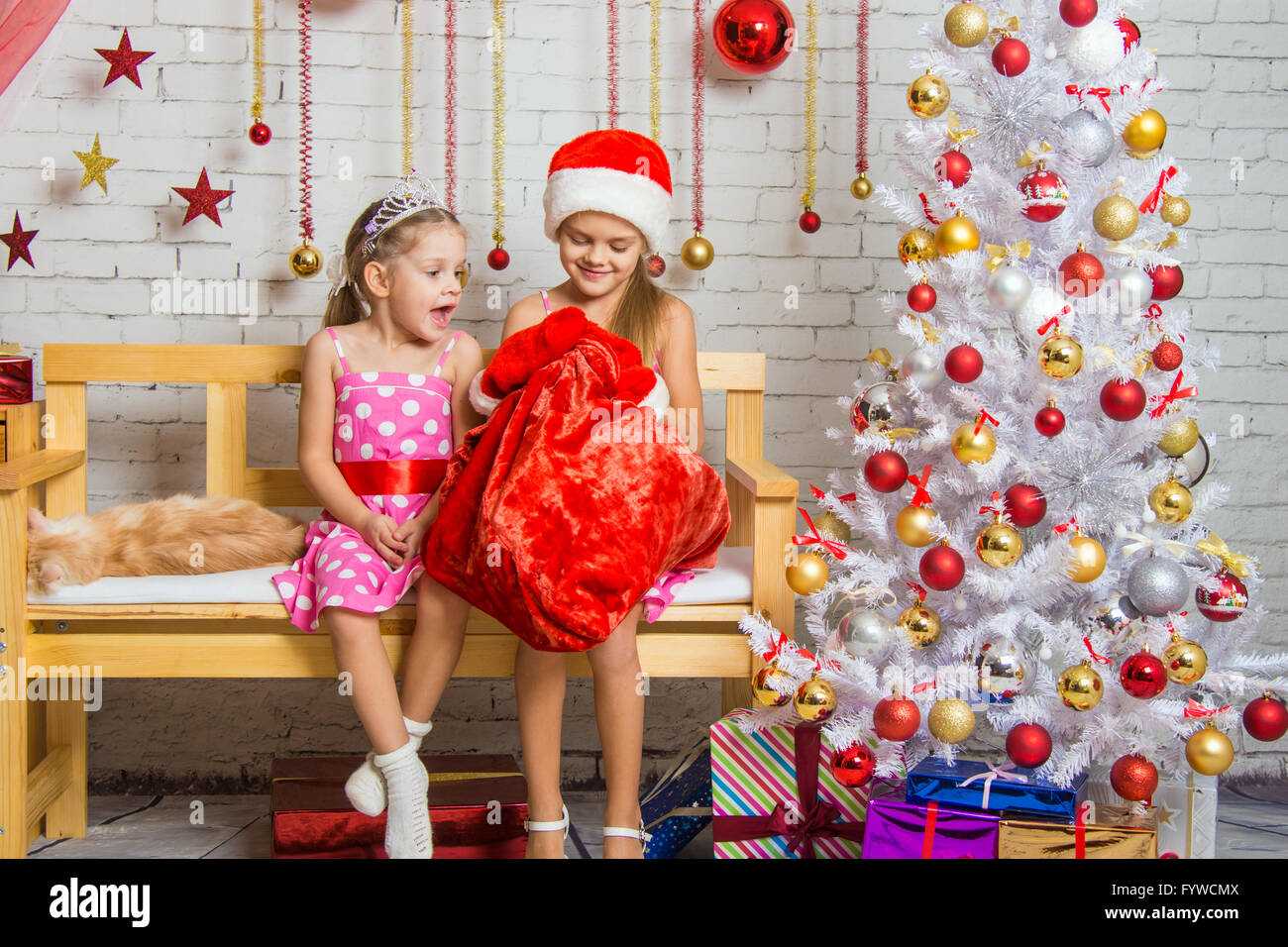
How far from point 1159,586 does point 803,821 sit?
28.5 inches

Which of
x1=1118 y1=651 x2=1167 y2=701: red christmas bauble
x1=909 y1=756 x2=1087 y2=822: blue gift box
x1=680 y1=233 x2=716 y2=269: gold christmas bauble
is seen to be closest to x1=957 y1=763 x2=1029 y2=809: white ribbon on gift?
x1=909 y1=756 x2=1087 y2=822: blue gift box

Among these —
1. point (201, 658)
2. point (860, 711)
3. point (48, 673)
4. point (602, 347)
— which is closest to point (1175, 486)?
point (860, 711)

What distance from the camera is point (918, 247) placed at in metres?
2.08

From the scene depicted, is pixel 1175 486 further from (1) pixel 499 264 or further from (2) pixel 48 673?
(2) pixel 48 673

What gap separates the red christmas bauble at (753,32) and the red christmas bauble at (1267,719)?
5.28 feet

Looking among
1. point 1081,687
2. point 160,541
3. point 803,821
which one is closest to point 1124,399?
point 1081,687

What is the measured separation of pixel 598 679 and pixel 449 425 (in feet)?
1.96

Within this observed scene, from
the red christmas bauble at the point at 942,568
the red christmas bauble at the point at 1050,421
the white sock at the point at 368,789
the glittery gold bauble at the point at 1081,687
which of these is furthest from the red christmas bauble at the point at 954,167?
the white sock at the point at 368,789

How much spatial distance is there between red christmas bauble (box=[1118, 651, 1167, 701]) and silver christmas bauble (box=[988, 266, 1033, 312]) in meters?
0.62

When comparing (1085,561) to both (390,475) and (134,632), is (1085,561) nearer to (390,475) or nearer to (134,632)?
(390,475)

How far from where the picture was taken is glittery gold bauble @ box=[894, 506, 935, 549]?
77.9 inches

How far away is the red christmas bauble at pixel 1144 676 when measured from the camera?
1.84m

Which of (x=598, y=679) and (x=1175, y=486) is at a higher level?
(x=1175, y=486)

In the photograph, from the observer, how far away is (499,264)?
2584mm
